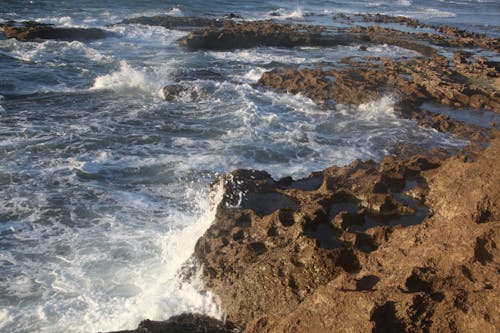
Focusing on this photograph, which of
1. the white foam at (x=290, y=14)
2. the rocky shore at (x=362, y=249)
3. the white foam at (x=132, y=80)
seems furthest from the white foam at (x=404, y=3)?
the rocky shore at (x=362, y=249)

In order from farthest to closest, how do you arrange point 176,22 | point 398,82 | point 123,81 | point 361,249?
1. point 176,22
2. point 123,81
3. point 398,82
4. point 361,249

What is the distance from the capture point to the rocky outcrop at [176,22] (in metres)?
27.7

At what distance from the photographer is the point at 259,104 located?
45.1ft

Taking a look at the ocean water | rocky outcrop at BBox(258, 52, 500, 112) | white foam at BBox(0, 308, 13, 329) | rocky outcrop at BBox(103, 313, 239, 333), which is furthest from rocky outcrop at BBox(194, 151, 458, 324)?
rocky outcrop at BBox(258, 52, 500, 112)

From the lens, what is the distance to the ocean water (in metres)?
5.57

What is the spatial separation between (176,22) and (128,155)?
20.6m

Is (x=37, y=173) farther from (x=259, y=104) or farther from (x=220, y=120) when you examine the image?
(x=259, y=104)

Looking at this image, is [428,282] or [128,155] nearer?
[428,282]

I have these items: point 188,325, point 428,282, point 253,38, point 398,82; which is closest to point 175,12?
point 253,38

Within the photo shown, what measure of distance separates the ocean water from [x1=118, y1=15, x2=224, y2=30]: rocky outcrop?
6.72 m

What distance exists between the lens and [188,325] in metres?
4.34

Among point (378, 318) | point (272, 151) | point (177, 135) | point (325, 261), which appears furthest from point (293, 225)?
point (177, 135)

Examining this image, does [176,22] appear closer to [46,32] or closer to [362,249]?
[46,32]

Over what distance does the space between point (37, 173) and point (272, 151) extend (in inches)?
199
